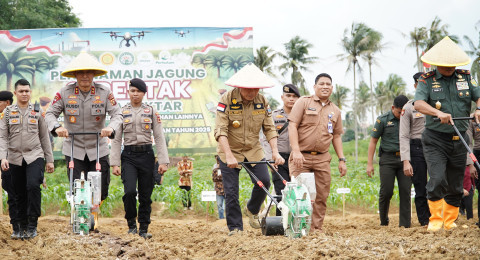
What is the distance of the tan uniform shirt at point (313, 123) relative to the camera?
286 inches

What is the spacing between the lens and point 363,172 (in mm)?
26094

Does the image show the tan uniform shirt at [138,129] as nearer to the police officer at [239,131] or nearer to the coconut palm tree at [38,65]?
the police officer at [239,131]

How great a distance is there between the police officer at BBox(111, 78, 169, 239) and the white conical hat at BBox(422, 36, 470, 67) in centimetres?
353

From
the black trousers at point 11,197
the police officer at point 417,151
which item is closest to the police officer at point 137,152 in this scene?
the black trousers at point 11,197

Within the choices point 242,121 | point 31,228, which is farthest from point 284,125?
point 31,228

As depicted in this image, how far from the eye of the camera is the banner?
16.4 m

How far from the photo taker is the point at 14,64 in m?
16.7

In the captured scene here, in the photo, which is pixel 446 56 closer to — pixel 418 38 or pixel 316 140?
pixel 316 140

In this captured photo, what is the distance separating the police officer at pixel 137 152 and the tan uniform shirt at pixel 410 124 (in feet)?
10.5

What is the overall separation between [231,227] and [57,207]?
7425 mm

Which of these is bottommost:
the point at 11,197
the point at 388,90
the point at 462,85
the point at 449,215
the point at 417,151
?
the point at 449,215

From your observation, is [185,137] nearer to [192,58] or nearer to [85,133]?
[192,58]

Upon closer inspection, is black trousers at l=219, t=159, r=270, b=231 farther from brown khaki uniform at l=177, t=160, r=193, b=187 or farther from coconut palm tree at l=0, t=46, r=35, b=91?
coconut palm tree at l=0, t=46, r=35, b=91

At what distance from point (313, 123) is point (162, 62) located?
9.89 metres
